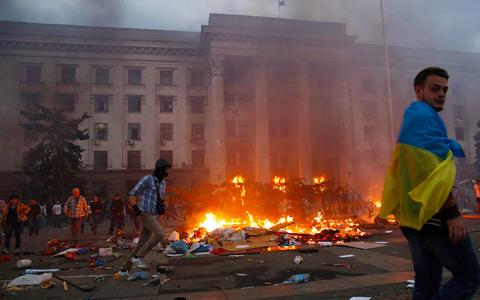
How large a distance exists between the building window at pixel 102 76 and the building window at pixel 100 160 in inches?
259

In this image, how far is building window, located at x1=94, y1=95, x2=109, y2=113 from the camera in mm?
33438

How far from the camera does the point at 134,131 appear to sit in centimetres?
3388

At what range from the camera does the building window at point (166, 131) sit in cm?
3397

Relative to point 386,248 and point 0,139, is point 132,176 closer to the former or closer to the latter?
point 0,139

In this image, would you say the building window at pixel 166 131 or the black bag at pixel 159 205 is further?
the building window at pixel 166 131

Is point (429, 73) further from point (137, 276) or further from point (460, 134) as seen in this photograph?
point (460, 134)

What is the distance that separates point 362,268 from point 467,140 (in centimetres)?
3932

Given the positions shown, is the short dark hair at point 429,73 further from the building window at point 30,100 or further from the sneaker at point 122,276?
the building window at point 30,100

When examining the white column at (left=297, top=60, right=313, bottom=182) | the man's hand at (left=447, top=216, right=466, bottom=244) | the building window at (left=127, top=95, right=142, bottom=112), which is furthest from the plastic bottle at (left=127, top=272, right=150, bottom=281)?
the building window at (left=127, top=95, right=142, bottom=112)

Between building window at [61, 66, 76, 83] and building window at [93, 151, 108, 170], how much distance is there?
705cm

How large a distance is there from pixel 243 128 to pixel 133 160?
34.4 ft

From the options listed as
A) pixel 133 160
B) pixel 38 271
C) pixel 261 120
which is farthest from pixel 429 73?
pixel 133 160

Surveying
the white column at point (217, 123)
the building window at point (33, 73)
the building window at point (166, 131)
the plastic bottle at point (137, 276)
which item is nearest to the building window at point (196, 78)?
the white column at point (217, 123)

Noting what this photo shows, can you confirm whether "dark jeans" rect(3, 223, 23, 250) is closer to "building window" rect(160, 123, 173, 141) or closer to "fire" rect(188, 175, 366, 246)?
"fire" rect(188, 175, 366, 246)
